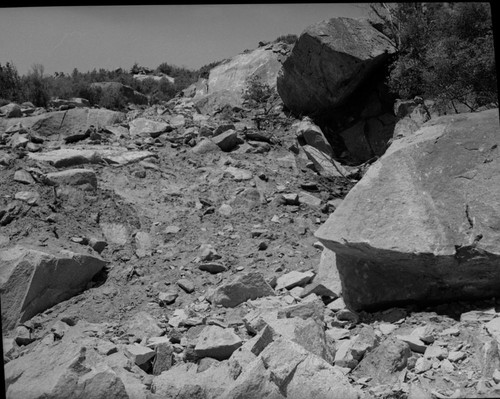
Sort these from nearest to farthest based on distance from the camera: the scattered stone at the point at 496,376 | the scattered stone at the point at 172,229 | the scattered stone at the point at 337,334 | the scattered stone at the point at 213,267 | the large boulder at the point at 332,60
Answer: the scattered stone at the point at 496,376, the scattered stone at the point at 337,334, the scattered stone at the point at 213,267, the scattered stone at the point at 172,229, the large boulder at the point at 332,60

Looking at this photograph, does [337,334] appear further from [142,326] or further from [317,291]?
[142,326]

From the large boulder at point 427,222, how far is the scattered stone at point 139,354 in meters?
1.79

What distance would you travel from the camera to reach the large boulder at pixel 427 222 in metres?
4.08

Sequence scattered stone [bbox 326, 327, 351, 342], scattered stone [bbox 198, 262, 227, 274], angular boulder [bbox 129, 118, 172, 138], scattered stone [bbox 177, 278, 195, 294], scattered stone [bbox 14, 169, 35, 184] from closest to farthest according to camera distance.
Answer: scattered stone [bbox 326, 327, 351, 342]
scattered stone [bbox 177, 278, 195, 294]
scattered stone [bbox 198, 262, 227, 274]
scattered stone [bbox 14, 169, 35, 184]
angular boulder [bbox 129, 118, 172, 138]

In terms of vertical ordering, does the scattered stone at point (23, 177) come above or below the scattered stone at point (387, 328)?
above

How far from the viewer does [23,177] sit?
7.21 m

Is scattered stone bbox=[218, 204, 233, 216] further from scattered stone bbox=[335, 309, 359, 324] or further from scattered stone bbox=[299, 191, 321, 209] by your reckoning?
scattered stone bbox=[335, 309, 359, 324]

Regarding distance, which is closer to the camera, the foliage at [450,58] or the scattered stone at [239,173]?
the scattered stone at [239,173]

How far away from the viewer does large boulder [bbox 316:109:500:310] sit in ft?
13.4

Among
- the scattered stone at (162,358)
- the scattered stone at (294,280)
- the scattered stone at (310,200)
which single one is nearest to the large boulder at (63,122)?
the scattered stone at (310,200)

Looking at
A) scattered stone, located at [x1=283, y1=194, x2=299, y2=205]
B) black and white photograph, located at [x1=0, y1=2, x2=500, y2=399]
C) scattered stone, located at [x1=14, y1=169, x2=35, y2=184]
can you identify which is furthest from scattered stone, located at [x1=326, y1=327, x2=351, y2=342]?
scattered stone, located at [x1=14, y1=169, x2=35, y2=184]

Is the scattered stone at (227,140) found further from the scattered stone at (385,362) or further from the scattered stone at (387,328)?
the scattered stone at (385,362)

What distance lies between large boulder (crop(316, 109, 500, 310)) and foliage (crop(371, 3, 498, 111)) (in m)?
3.70

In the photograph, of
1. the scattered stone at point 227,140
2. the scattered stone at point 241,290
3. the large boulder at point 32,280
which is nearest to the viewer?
the scattered stone at point 241,290
